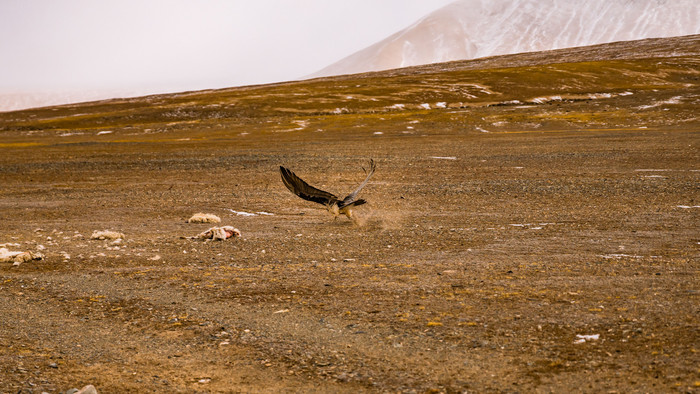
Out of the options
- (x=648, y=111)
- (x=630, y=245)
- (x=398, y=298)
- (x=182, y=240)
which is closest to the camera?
(x=398, y=298)

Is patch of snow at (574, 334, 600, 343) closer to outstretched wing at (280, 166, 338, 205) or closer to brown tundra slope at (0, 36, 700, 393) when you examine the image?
brown tundra slope at (0, 36, 700, 393)

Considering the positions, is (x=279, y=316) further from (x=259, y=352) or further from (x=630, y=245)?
(x=630, y=245)

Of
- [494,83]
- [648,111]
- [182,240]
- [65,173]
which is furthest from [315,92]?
[182,240]

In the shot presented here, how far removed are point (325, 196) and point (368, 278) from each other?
574 cm

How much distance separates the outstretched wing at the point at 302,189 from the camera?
50.2 ft

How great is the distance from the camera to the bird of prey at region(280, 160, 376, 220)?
15.5m

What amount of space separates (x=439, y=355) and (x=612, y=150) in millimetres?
31145

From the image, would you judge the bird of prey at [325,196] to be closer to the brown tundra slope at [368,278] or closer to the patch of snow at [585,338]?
the brown tundra slope at [368,278]

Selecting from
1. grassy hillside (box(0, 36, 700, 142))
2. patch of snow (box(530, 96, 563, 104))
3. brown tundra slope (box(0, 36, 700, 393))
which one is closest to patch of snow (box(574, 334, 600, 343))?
brown tundra slope (box(0, 36, 700, 393))

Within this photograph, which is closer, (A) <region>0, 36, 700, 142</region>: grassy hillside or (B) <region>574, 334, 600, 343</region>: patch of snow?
(B) <region>574, 334, 600, 343</region>: patch of snow

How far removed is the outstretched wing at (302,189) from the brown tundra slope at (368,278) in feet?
2.56

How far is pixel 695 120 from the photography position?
53375 millimetres

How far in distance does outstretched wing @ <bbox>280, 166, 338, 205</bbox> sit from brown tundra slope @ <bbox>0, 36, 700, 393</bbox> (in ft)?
2.56

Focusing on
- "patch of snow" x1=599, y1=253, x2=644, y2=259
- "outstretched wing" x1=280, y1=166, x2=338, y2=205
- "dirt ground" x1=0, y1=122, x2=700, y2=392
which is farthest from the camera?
"outstretched wing" x1=280, y1=166, x2=338, y2=205
